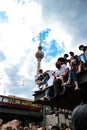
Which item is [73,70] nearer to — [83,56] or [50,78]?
[83,56]

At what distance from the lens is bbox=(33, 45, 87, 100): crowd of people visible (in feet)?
30.1

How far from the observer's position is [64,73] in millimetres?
9797

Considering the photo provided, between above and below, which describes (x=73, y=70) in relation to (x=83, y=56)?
below

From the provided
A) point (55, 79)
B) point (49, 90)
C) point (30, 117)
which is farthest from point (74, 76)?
point (30, 117)

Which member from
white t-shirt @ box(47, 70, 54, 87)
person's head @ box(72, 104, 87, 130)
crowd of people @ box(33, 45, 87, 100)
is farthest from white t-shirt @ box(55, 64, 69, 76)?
person's head @ box(72, 104, 87, 130)

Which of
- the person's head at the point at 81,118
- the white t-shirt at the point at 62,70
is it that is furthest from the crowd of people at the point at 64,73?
the person's head at the point at 81,118

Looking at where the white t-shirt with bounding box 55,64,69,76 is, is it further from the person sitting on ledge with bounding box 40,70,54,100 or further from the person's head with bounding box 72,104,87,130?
the person's head with bounding box 72,104,87,130

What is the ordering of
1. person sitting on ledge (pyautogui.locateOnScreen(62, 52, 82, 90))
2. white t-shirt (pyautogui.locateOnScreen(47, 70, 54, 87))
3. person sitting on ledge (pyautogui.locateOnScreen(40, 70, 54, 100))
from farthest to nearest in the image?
white t-shirt (pyautogui.locateOnScreen(47, 70, 54, 87)), person sitting on ledge (pyautogui.locateOnScreen(40, 70, 54, 100)), person sitting on ledge (pyautogui.locateOnScreen(62, 52, 82, 90))

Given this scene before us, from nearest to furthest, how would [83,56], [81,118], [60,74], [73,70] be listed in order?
1. [81,118]
2. [73,70]
3. [83,56]
4. [60,74]

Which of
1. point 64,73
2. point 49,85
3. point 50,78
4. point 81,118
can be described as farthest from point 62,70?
point 81,118

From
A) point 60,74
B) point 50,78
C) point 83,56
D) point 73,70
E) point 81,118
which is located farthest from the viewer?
point 50,78

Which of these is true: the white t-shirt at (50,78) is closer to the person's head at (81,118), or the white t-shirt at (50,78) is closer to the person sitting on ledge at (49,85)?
the person sitting on ledge at (49,85)

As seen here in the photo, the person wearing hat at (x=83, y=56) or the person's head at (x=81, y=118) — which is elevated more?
the person wearing hat at (x=83, y=56)

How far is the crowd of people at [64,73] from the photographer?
9.19 metres
